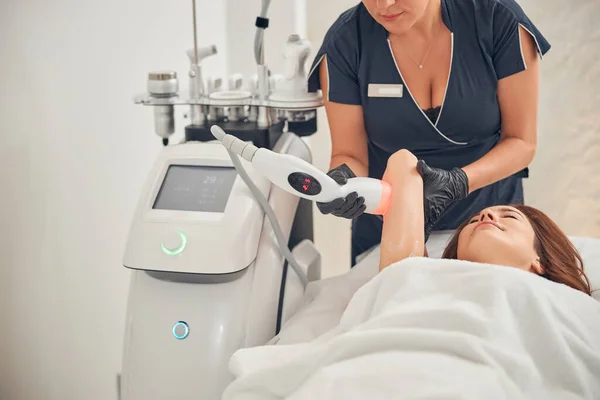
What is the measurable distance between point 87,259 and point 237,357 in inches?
37.5

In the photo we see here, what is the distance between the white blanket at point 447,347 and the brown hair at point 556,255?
14cm

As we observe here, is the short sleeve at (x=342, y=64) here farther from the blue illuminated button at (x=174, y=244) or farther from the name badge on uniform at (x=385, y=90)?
the blue illuminated button at (x=174, y=244)

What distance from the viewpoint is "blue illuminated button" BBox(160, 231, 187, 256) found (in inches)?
49.9

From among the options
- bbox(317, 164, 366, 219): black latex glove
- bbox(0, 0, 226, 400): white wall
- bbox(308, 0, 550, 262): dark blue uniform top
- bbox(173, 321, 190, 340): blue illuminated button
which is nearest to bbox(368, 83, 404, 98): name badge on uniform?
bbox(308, 0, 550, 262): dark blue uniform top

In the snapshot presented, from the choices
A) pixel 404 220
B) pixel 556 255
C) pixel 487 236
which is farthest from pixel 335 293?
pixel 556 255

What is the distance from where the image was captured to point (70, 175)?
5.97 ft

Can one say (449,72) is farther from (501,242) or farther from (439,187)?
(501,242)

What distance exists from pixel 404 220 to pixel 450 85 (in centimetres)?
34

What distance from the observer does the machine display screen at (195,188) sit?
134 centimetres

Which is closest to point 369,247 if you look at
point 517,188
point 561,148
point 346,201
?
point 517,188

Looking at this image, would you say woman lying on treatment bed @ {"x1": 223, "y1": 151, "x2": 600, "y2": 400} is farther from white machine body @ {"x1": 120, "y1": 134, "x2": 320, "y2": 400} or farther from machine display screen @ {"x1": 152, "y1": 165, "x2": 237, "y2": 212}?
machine display screen @ {"x1": 152, "y1": 165, "x2": 237, "y2": 212}

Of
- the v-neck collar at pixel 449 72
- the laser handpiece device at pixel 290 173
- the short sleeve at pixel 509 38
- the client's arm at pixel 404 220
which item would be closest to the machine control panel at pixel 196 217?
the laser handpiece device at pixel 290 173

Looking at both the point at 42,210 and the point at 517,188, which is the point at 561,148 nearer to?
the point at 517,188

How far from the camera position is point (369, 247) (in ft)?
5.80
